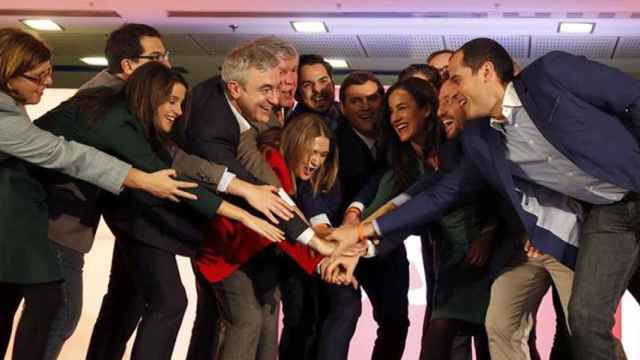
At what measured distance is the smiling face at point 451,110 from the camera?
3857 mm

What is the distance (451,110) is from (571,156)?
76 cm

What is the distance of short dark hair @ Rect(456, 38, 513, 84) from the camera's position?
135 inches

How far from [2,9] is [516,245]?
5.31 metres

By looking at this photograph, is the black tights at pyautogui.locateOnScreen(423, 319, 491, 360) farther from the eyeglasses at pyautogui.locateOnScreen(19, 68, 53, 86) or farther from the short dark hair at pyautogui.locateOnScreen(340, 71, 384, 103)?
the eyeglasses at pyautogui.locateOnScreen(19, 68, 53, 86)

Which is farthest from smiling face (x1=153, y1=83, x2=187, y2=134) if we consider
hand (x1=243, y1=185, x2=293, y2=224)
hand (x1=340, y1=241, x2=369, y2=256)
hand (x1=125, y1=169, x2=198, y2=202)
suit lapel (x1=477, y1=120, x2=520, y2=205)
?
suit lapel (x1=477, y1=120, x2=520, y2=205)

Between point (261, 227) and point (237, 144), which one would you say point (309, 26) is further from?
point (261, 227)

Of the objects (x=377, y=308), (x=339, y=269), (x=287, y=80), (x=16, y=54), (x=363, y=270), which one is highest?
(x=16, y=54)

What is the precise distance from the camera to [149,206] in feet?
11.3

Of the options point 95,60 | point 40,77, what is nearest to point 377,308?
point 40,77

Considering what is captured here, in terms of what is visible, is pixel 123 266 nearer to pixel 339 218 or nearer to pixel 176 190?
pixel 176 190

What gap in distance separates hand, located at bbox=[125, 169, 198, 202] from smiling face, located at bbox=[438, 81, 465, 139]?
3.64ft

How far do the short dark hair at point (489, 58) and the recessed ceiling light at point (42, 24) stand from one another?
5.14 metres

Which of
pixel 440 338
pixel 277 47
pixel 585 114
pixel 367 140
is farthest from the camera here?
pixel 367 140

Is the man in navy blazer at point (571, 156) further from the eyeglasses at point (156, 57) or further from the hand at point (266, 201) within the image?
the eyeglasses at point (156, 57)
